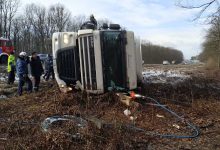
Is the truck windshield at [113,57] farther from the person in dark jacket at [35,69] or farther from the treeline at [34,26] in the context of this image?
the treeline at [34,26]

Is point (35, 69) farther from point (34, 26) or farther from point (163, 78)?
point (34, 26)

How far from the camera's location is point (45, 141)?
20.1 feet

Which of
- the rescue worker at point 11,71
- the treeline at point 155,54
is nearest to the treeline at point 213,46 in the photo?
the rescue worker at point 11,71

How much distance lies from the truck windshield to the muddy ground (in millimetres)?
576

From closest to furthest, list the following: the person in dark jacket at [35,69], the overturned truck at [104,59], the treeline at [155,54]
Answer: the overturned truck at [104,59], the person in dark jacket at [35,69], the treeline at [155,54]

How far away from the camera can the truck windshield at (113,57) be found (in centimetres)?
1012

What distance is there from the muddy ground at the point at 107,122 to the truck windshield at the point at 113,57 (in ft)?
1.89

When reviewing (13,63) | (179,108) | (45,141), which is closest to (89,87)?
(179,108)

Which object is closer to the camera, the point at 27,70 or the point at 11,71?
the point at 27,70

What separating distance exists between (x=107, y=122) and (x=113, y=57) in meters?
2.66

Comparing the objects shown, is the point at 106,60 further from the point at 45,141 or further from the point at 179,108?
the point at 45,141

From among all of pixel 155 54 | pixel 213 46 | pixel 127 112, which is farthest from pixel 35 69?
pixel 155 54

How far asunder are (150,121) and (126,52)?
8.39ft

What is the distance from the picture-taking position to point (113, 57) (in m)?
10.2
